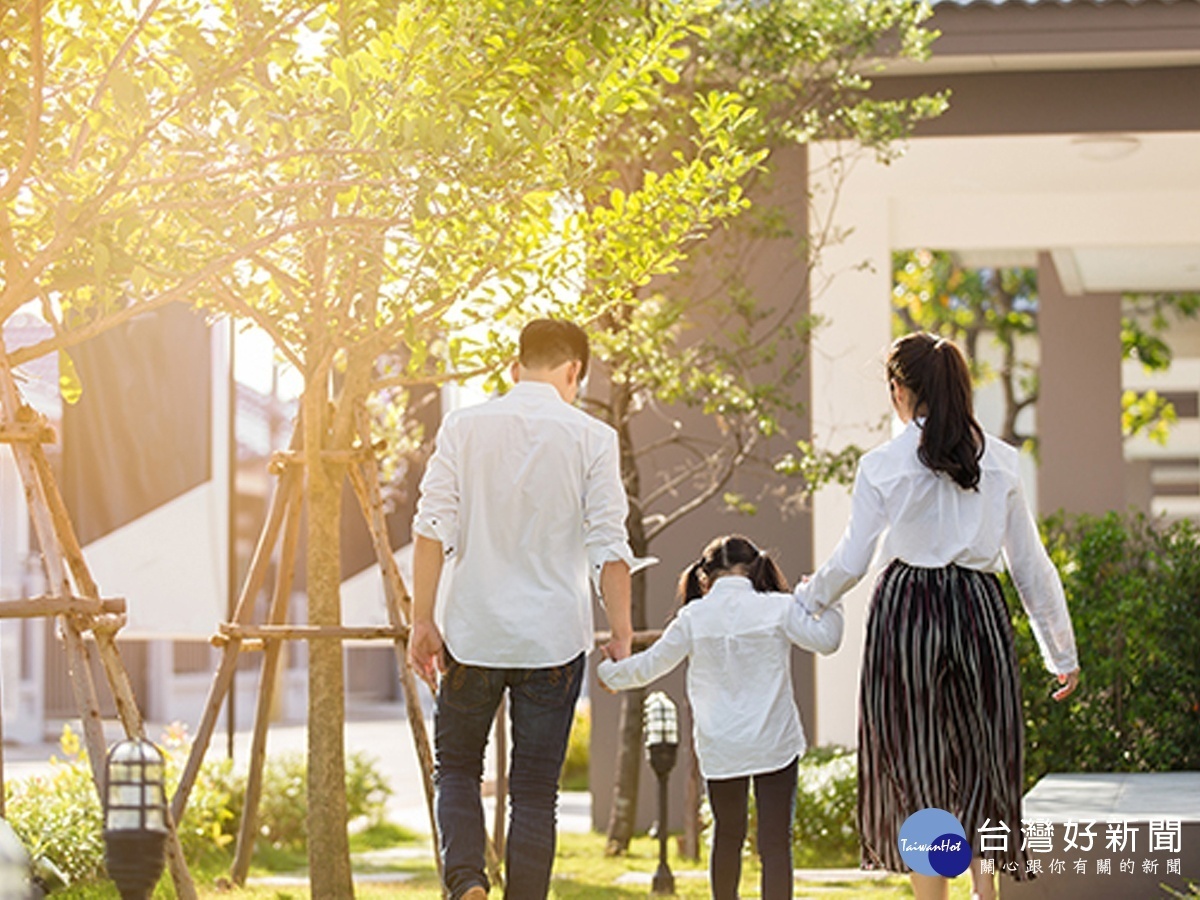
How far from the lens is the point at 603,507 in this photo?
16.1 ft

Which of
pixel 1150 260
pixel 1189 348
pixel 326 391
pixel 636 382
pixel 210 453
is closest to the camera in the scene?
pixel 326 391

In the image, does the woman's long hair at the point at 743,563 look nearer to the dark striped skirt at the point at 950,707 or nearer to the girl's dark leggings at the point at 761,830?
the girl's dark leggings at the point at 761,830

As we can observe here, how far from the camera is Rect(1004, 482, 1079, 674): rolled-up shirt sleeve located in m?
4.87

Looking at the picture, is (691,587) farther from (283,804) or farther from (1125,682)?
(283,804)

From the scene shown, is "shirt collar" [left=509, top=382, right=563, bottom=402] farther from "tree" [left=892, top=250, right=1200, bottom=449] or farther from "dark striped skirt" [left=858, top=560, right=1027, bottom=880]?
"tree" [left=892, top=250, right=1200, bottom=449]

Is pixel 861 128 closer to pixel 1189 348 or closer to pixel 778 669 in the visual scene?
Answer: pixel 778 669

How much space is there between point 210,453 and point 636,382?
10.8ft

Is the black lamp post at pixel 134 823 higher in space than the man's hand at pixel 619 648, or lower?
lower

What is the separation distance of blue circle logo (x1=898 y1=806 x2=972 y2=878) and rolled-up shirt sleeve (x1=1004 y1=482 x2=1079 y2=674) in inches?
22.4

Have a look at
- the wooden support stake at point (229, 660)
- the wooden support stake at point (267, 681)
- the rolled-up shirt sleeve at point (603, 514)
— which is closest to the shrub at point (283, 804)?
the wooden support stake at point (267, 681)

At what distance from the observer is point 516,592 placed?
4793mm

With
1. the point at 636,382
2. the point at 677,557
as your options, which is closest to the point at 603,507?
the point at 636,382

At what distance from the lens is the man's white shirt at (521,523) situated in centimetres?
478

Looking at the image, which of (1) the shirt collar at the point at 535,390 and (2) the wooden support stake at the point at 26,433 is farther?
(2) the wooden support stake at the point at 26,433
